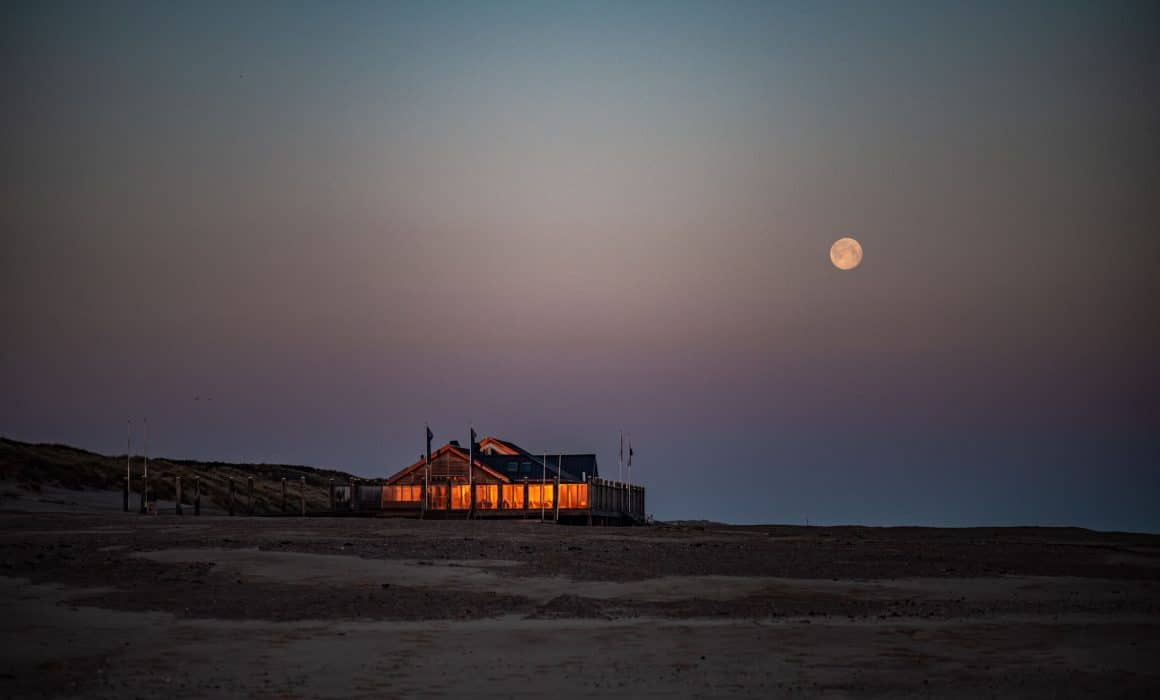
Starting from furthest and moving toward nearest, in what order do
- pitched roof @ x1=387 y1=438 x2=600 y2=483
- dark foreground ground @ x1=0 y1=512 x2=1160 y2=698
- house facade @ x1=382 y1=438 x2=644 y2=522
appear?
pitched roof @ x1=387 y1=438 x2=600 y2=483 → house facade @ x1=382 y1=438 x2=644 y2=522 → dark foreground ground @ x1=0 y1=512 x2=1160 y2=698

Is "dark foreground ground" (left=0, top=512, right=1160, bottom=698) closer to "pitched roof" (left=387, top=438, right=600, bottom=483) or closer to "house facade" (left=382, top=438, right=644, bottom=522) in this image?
"house facade" (left=382, top=438, right=644, bottom=522)

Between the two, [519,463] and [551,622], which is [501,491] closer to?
[519,463]

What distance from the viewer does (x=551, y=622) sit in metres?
15.8

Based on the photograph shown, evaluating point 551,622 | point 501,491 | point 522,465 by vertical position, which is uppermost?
point 522,465

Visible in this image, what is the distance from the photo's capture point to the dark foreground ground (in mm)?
11625

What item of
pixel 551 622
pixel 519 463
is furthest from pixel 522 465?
pixel 551 622

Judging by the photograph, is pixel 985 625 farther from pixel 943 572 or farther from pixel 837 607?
pixel 943 572

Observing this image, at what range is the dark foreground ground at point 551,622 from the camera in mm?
11625

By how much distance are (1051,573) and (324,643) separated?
54.9 feet

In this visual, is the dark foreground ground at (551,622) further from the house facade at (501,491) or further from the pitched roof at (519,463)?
the pitched roof at (519,463)

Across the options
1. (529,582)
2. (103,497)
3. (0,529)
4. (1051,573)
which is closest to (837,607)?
(529,582)

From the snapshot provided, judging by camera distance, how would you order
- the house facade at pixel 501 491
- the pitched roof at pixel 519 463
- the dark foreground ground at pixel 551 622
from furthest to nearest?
the pitched roof at pixel 519 463
the house facade at pixel 501 491
the dark foreground ground at pixel 551 622

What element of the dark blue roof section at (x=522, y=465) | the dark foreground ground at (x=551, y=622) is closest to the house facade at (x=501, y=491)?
the dark blue roof section at (x=522, y=465)

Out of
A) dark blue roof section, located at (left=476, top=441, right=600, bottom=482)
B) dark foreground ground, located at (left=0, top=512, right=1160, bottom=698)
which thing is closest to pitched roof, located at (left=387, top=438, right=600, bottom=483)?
dark blue roof section, located at (left=476, top=441, right=600, bottom=482)
